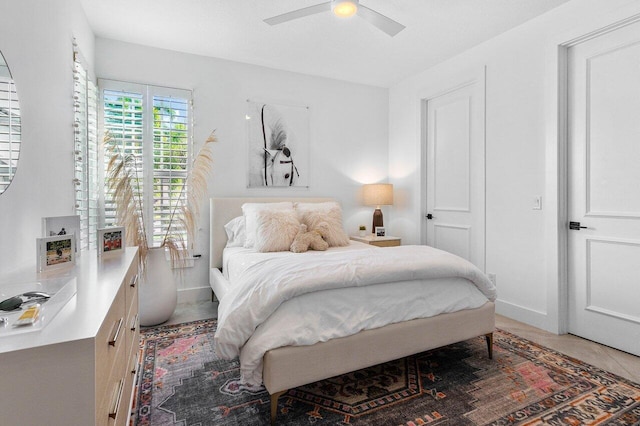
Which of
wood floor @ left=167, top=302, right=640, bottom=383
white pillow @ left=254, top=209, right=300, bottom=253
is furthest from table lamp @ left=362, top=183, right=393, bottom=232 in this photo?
wood floor @ left=167, top=302, right=640, bottom=383

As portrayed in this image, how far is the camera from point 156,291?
298cm

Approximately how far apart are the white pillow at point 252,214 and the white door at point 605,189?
103 inches

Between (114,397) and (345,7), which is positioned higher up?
(345,7)

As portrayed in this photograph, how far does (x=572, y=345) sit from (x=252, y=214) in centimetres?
288

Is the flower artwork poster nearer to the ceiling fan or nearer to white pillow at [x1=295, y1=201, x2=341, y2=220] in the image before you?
white pillow at [x1=295, y1=201, x2=341, y2=220]

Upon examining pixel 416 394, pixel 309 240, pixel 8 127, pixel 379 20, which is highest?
pixel 379 20

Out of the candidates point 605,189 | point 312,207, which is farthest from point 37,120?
point 605,189

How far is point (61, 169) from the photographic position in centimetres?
213

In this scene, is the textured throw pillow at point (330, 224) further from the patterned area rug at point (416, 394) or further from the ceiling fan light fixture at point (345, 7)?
the ceiling fan light fixture at point (345, 7)

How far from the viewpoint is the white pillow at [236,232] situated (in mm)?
3404

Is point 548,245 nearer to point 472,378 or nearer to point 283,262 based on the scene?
point 472,378

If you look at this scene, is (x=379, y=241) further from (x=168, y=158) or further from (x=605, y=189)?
(x=168, y=158)

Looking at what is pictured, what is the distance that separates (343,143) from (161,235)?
2.49m

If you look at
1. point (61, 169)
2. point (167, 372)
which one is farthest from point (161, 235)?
point (167, 372)
